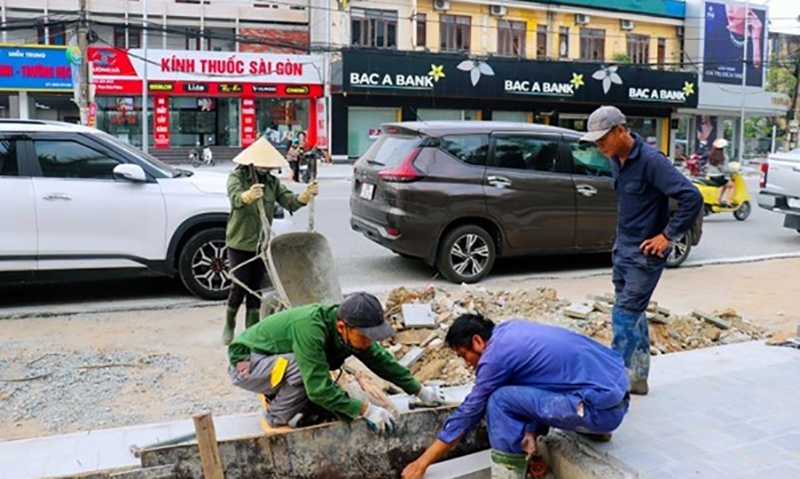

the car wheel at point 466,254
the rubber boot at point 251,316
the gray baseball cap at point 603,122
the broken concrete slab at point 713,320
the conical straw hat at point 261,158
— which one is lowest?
the broken concrete slab at point 713,320

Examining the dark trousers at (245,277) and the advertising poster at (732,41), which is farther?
the advertising poster at (732,41)

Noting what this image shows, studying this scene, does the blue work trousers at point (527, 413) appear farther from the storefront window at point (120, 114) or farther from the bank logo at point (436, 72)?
the storefront window at point (120, 114)

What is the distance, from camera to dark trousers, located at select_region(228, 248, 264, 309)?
6.21 m

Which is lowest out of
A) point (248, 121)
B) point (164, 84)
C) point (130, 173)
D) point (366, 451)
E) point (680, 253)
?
point (366, 451)

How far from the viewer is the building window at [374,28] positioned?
34562 mm

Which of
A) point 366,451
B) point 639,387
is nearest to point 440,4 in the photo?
point 639,387

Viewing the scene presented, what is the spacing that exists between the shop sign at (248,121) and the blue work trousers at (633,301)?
31.6 meters

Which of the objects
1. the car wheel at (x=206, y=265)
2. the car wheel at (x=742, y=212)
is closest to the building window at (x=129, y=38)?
the car wheel at (x=742, y=212)

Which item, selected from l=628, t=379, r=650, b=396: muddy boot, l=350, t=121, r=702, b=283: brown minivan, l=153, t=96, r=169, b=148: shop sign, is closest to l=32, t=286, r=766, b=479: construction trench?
l=628, t=379, r=650, b=396: muddy boot

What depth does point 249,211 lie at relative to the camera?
6.17 m

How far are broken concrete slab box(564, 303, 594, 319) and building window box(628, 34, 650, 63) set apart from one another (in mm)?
37321

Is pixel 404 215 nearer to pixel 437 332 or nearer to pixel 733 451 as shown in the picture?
pixel 437 332

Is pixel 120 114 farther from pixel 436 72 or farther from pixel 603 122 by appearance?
pixel 603 122

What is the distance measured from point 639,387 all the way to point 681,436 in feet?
2.02
